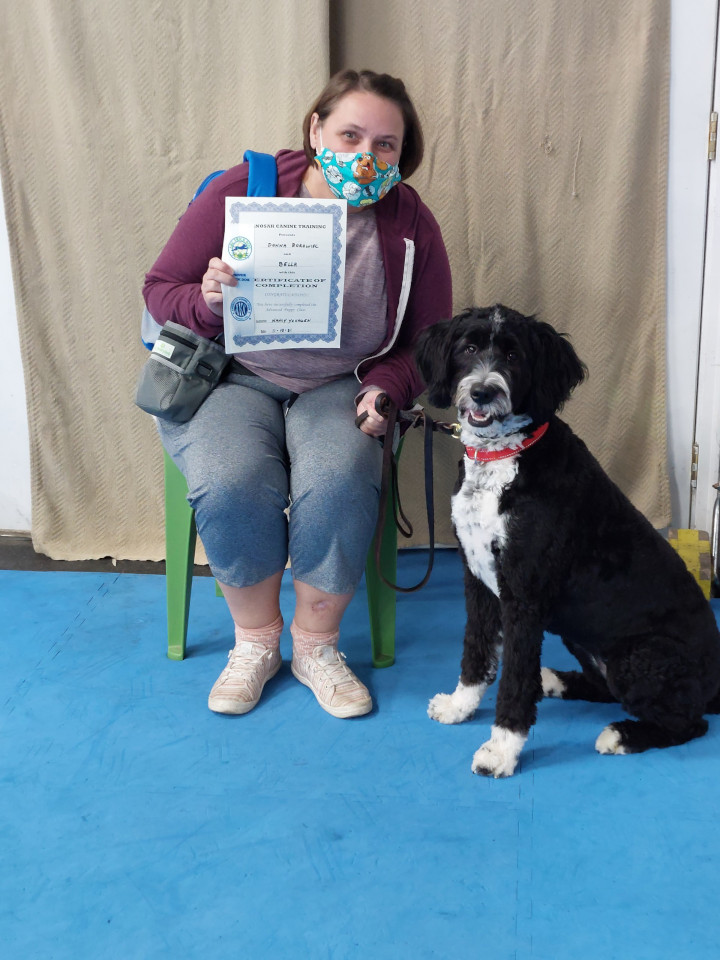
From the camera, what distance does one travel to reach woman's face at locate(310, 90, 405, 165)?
193cm

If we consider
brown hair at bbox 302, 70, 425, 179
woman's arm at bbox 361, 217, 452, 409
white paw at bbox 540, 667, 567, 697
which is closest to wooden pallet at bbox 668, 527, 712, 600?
white paw at bbox 540, 667, 567, 697

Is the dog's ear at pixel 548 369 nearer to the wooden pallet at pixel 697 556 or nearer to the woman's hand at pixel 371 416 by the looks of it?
the woman's hand at pixel 371 416

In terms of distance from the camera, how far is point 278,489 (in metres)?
1.96

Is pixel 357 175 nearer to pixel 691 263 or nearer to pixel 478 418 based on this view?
pixel 478 418

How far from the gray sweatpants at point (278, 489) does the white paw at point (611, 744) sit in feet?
2.16

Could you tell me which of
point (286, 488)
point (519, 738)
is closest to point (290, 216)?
point (286, 488)

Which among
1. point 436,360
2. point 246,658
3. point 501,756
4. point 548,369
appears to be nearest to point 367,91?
point 436,360

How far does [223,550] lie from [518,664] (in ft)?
2.33

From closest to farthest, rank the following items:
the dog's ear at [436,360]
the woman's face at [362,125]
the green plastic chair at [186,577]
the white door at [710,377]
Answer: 1. the dog's ear at [436,360]
2. the woman's face at [362,125]
3. the green plastic chair at [186,577]
4. the white door at [710,377]

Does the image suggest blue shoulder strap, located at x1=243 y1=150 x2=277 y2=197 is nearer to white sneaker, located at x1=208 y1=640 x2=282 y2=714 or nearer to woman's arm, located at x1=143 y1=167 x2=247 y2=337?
woman's arm, located at x1=143 y1=167 x2=247 y2=337

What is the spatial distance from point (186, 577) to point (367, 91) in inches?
51.3

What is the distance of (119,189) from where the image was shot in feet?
8.84

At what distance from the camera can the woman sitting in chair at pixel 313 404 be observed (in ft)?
6.33

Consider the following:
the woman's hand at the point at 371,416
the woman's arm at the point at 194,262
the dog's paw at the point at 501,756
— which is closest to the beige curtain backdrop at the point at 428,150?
the woman's arm at the point at 194,262
